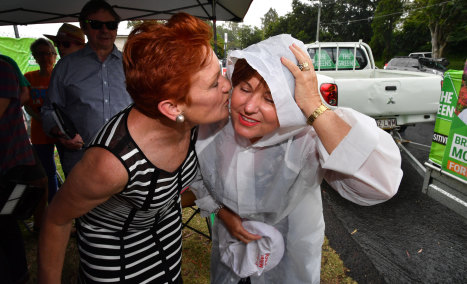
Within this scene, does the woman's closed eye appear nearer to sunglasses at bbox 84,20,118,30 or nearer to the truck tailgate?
sunglasses at bbox 84,20,118,30

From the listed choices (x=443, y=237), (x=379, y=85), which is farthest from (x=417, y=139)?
(x=443, y=237)

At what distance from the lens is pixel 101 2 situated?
8.18 ft

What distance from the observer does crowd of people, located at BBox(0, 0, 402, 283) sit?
3.32 ft

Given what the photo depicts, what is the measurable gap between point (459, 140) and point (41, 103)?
4.47 metres

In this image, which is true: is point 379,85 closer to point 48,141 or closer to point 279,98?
point 279,98

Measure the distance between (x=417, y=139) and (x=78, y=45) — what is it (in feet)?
23.4

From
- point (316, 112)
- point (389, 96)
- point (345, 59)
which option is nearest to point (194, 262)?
point (316, 112)

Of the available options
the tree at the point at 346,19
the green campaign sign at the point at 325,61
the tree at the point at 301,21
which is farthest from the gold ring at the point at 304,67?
the tree at the point at 301,21

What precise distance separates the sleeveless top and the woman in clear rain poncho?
0.20m

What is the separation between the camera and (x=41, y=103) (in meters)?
3.40

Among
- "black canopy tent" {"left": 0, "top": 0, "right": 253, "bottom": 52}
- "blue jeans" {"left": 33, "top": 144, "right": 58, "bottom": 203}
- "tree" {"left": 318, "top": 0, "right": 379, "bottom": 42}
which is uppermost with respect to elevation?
"tree" {"left": 318, "top": 0, "right": 379, "bottom": 42}

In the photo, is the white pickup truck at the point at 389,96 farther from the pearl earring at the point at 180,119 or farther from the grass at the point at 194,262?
the pearl earring at the point at 180,119

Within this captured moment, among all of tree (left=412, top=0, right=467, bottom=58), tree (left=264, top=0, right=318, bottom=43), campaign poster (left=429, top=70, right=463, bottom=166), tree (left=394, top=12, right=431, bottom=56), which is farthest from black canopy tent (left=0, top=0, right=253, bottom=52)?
tree (left=264, top=0, right=318, bottom=43)

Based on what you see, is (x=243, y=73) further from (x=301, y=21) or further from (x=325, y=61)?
(x=301, y=21)
